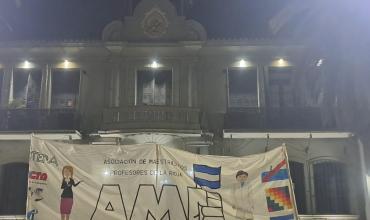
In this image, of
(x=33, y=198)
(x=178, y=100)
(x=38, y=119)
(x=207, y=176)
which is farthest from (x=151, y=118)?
(x=33, y=198)

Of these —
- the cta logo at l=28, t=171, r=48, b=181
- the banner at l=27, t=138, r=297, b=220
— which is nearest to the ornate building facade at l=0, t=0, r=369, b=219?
the banner at l=27, t=138, r=297, b=220

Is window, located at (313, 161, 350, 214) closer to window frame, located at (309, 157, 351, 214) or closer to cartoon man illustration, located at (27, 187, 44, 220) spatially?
window frame, located at (309, 157, 351, 214)

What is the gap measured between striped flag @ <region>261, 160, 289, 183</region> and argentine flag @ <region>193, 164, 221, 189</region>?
850mm

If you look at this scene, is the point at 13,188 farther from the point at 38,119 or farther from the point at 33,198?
the point at 33,198

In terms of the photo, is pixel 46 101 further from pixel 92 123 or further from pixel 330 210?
pixel 330 210

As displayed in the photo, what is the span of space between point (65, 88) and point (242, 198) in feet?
58.4

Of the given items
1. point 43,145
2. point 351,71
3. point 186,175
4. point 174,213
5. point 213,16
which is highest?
point 213,16

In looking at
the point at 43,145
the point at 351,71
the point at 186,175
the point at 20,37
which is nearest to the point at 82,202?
the point at 43,145

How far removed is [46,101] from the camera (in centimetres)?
2373

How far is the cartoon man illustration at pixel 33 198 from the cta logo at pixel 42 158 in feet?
1.60

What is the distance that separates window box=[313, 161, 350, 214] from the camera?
22.1 metres

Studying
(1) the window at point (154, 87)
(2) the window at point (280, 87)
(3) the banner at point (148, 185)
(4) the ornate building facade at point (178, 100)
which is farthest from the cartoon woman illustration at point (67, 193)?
(2) the window at point (280, 87)

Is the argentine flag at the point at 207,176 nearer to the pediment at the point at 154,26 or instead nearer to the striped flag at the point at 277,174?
the striped flag at the point at 277,174

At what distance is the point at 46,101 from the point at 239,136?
999cm
